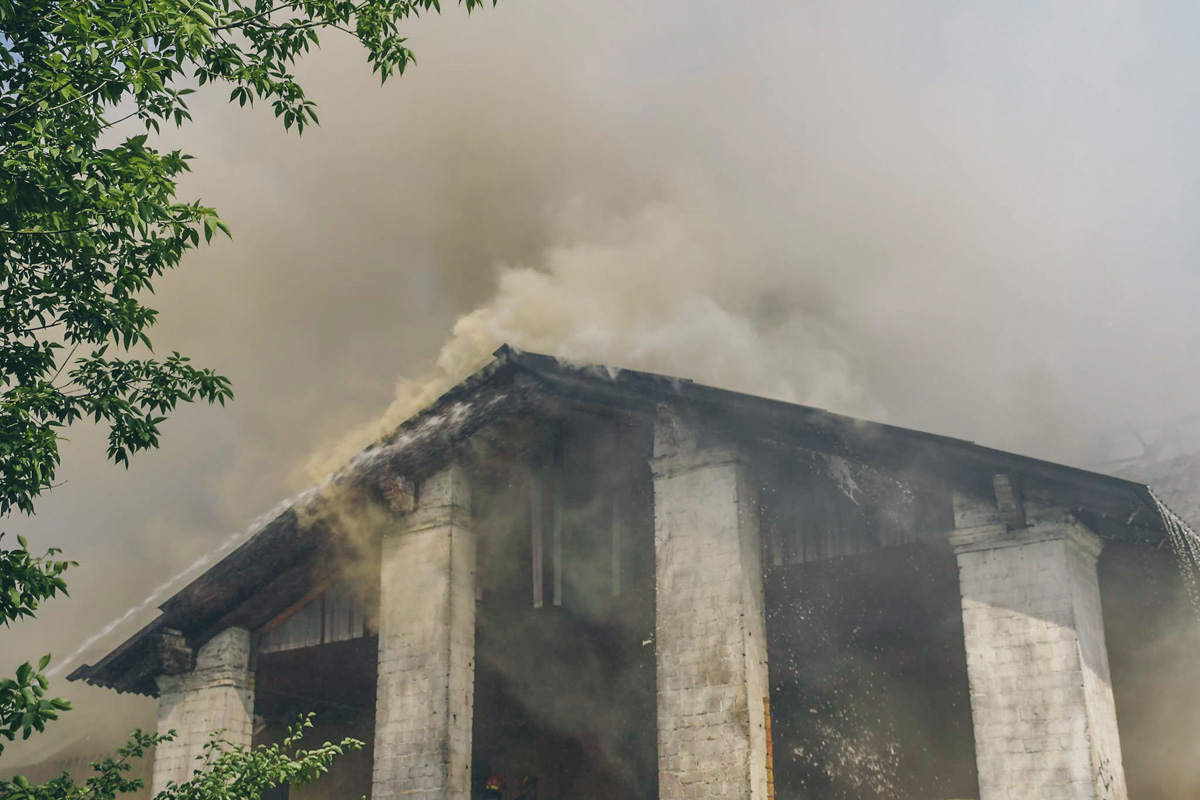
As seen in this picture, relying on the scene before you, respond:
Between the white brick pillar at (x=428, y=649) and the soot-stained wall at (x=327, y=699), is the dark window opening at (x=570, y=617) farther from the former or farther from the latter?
the soot-stained wall at (x=327, y=699)

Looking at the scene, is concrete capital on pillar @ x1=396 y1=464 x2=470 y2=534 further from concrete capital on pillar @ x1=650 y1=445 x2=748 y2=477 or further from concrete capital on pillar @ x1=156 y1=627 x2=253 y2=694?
concrete capital on pillar @ x1=156 y1=627 x2=253 y2=694

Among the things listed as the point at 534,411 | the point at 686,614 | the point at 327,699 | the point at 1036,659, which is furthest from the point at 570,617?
the point at 1036,659

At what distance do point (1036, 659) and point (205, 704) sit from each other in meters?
12.8

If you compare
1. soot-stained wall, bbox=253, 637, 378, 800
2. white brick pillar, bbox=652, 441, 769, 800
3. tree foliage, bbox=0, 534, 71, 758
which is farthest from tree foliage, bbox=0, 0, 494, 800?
soot-stained wall, bbox=253, 637, 378, 800

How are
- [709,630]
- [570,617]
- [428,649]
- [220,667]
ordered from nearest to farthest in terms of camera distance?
1. [709,630]
2. [428,649]
3. [220,667]
4. [570,617]

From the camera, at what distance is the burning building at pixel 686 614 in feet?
43.1

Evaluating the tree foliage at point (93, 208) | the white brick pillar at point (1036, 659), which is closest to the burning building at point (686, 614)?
the white brick pillar at point (1036, 659)

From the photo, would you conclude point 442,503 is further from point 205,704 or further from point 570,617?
point 205,704

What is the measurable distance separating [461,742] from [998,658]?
24.6ft

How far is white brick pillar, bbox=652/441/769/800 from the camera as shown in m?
13.9

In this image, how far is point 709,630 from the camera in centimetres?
1460

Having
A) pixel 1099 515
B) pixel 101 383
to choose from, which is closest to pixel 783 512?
pixel 1099 515

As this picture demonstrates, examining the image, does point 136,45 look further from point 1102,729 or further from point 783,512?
point 1102,729

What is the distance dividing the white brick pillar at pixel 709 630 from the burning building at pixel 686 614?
0.11 feet
